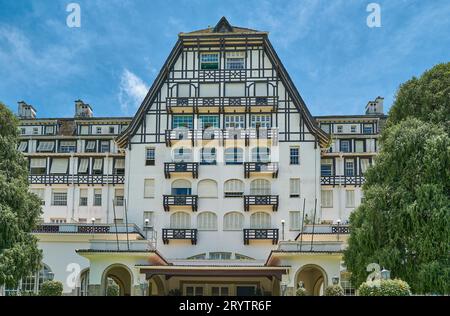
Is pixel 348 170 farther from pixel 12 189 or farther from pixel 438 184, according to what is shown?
pixel 12 189

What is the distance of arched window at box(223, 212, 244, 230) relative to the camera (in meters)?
47.3

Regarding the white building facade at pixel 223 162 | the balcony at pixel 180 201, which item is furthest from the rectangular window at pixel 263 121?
the balcony at pixel 180 201

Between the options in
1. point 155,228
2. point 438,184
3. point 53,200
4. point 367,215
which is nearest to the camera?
point 438,184

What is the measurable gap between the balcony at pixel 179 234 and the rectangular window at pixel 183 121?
8.56 m

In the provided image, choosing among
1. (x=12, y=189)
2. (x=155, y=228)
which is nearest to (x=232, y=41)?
(x=155, y=228)

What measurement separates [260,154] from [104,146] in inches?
679

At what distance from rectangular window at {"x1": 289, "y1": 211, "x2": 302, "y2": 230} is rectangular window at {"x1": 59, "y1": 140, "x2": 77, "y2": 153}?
76.4 feet

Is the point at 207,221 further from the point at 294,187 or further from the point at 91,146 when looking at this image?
the point at 91,146

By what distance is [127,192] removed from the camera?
4878 cm

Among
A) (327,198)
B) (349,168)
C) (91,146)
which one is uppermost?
(91,146)

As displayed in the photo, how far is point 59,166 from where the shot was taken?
56.3 m

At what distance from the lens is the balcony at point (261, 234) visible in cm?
4600

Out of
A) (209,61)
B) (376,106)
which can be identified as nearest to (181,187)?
(209,61)
